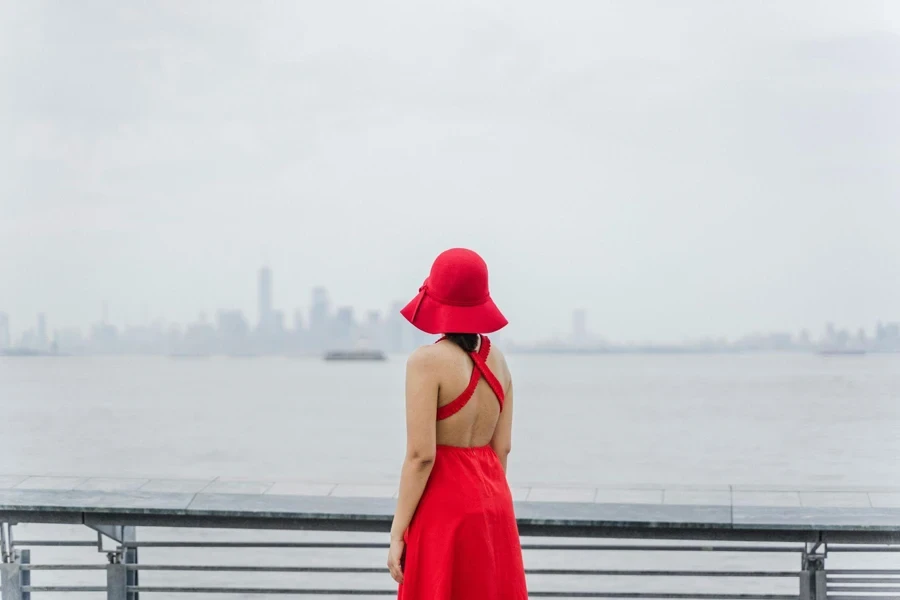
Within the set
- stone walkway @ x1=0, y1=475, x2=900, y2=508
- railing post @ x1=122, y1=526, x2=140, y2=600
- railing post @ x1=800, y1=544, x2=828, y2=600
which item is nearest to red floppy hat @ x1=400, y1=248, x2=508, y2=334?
stone walkway @ x1=0, y1=475, x2=900, y2=508

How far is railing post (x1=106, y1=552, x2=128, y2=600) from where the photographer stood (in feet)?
11.8

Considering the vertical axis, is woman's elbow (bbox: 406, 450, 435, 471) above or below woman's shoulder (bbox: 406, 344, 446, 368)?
below

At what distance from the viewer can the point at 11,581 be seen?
356cm

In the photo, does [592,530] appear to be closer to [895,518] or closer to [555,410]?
[895,518]

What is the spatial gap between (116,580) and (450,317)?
70.5 inches

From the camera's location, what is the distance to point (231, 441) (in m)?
44.9

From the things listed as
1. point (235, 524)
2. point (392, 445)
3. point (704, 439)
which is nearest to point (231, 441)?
point (392, 445)

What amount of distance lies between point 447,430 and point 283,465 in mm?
34313

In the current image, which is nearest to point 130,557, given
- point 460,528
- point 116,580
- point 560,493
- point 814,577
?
point 116,580

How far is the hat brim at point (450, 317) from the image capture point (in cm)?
255

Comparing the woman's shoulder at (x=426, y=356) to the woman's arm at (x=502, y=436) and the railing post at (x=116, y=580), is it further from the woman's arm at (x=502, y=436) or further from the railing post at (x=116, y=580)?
the railing post at (x=116, y=580)

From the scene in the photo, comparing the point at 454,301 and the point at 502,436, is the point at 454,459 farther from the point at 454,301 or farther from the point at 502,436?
the point at 454,301

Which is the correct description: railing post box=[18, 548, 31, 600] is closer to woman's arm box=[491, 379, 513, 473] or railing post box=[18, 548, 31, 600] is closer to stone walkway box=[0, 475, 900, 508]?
stone walkway box=[0, 475, 900, 508]

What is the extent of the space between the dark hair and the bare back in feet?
0.06
